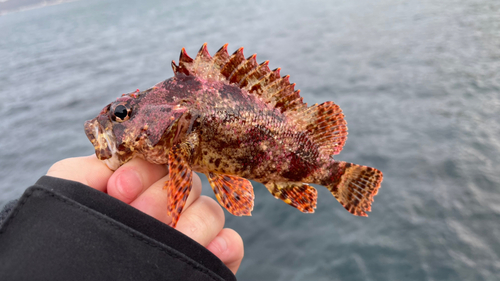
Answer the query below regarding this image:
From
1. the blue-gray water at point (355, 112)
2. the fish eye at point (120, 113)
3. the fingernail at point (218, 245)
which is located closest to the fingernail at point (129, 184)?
the fish eye at point (120, 113)

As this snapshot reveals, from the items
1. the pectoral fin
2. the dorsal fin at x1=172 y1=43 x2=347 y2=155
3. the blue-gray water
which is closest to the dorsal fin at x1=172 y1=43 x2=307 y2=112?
the dorsal fin at x1=172 y1=43 x2=347 y2=155

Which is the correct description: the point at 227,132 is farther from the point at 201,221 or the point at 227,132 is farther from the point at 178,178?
the point at 201,221

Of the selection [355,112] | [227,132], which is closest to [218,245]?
[227,132]

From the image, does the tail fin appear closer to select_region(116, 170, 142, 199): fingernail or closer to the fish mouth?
select_region(116, 170, 142, 199): fingernail

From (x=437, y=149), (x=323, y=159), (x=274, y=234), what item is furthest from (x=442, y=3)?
(x=323, y=159)

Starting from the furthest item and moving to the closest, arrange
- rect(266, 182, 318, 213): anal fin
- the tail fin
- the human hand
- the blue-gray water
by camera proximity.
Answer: the blue-gray water → the tail fin → rect(266, 182, 318, 213): anal fin → the human hand

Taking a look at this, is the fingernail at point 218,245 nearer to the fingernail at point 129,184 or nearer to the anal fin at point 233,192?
the anal fin at point 233,192
